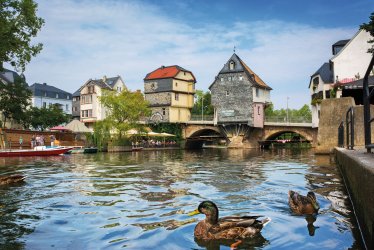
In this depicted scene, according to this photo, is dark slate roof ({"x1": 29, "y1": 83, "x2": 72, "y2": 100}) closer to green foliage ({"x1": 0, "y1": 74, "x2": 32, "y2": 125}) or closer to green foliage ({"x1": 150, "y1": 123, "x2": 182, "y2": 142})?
green foliage ({"x1": 0, "y1": 74, "x2": 32, "y2": 125})

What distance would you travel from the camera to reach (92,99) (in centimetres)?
7669

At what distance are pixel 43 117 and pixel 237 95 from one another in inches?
1190

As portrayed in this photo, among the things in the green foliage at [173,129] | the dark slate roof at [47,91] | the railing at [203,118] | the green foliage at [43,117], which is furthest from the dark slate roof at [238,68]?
the dark slate roof at [47,91]

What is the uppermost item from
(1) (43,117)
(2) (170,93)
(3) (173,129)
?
(2) (170,93)

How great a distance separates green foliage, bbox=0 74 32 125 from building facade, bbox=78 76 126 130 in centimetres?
2148

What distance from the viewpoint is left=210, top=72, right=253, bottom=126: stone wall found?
60156 millimetres

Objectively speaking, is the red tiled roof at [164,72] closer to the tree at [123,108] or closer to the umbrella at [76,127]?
the tree at [123,108]

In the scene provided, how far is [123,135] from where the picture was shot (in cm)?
5256

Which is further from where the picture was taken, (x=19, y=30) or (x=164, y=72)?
(x=164, y=72)

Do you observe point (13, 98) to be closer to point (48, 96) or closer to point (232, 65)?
point (232, 65)

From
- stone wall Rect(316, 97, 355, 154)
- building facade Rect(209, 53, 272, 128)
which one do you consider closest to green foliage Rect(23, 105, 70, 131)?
building facade Rect(209, 53, 272, 128)

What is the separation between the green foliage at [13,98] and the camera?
52.2 m

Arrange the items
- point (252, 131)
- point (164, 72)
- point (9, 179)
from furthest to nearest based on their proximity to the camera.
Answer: point (164, 72) → point (252, 131) → point (9, 179)

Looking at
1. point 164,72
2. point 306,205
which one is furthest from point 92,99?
point 306,205
